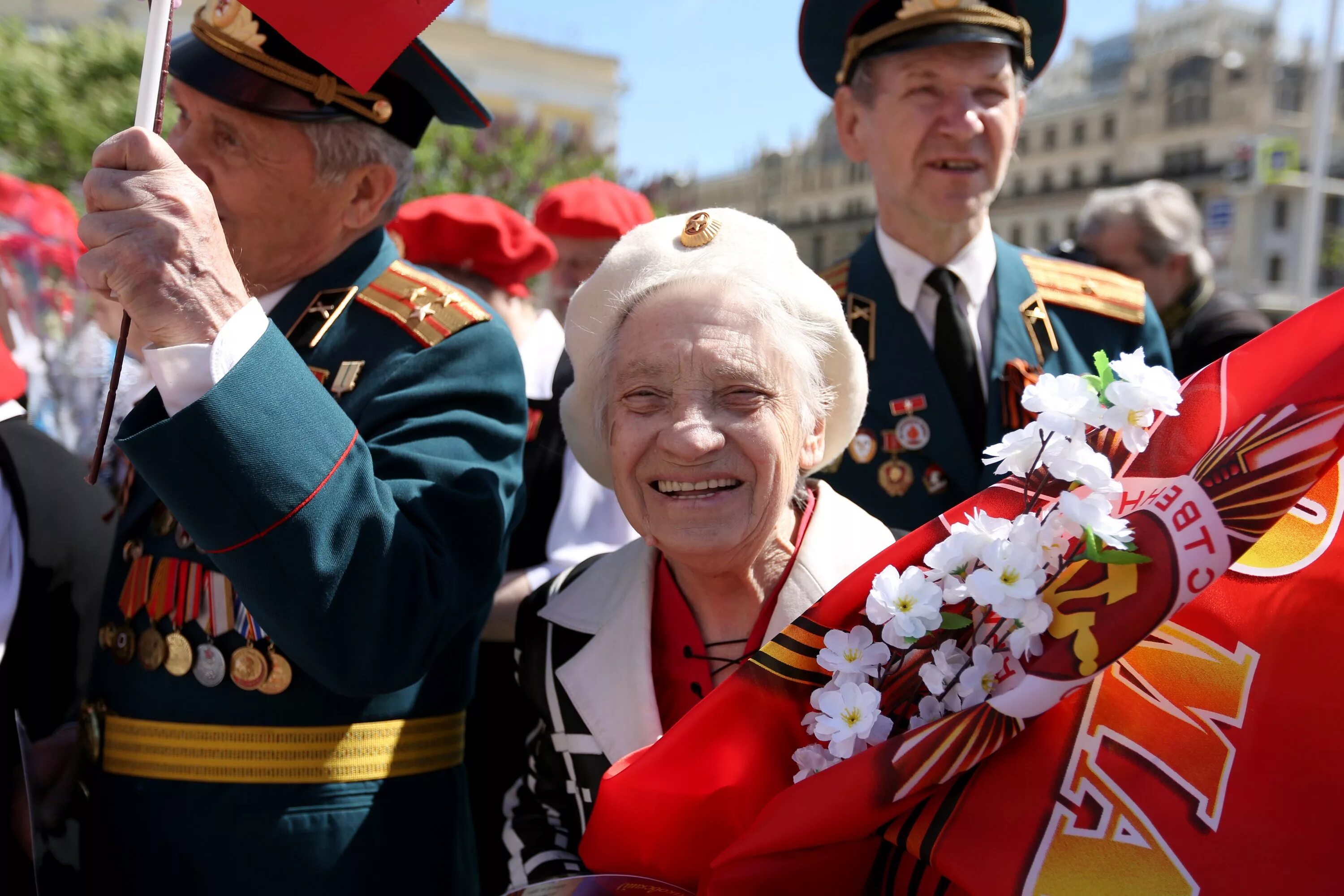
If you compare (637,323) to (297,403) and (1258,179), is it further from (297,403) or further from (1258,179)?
(1258,179)

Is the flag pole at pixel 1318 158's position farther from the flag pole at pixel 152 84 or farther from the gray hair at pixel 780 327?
the flag pole at pixel 152 84

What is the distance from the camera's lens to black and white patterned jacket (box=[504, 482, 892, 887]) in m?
1.93

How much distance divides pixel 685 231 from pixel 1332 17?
1621 centimetres

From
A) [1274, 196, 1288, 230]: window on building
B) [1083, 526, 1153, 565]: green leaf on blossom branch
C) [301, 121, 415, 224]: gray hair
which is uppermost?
[1274, 196, 1288, 230]: window on building

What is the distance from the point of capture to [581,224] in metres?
5.20

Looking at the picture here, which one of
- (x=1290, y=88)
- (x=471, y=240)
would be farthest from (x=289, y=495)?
(x=1290, y=88)

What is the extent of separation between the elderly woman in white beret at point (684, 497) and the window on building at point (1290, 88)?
73.2 meters

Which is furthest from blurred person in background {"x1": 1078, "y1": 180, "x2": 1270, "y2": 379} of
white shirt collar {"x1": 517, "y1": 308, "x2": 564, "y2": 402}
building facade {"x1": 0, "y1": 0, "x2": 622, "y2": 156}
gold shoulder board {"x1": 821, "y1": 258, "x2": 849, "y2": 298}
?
building facade {"x1": 0, "y1": 0, "x2": 622, "y2": 156}

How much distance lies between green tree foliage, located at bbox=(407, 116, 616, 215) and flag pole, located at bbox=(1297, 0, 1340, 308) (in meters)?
12.7

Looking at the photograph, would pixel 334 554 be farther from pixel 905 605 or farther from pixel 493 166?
pixel 493 166

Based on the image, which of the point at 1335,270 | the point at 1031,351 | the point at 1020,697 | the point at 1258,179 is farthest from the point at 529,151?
the point at 1335,270

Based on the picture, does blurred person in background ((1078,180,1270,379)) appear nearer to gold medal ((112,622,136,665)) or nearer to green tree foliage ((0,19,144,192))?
gold medal ((112,622,136,665))

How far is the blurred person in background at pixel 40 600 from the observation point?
6.64 ft

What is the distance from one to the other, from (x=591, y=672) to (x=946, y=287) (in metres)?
1.41
